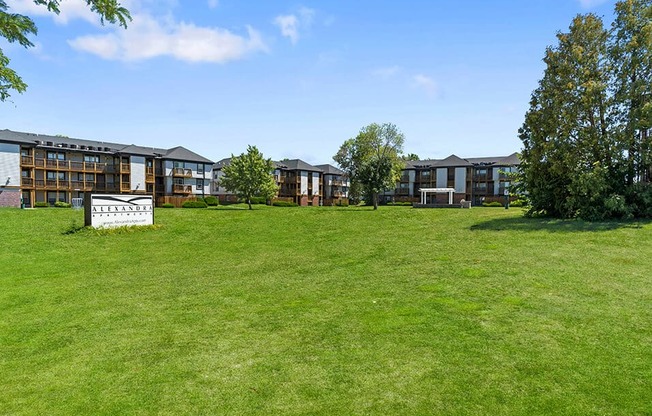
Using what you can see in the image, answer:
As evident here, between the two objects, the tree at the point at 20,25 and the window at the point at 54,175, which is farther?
the window at the point at 54,175

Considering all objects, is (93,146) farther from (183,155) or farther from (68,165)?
(183,155)

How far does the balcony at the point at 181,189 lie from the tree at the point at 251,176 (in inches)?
793

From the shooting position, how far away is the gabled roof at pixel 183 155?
62275 mm

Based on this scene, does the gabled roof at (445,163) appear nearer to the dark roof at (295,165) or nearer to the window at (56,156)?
the dark roof at (295,165)

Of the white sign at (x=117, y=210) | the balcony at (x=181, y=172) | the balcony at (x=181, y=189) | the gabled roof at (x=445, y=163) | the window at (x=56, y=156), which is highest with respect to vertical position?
the gabled roof at (x=445, y=163)

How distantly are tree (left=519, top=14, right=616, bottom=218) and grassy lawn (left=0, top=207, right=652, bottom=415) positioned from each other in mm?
7841

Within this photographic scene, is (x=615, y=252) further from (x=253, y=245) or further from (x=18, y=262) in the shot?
(x=18, y=262)

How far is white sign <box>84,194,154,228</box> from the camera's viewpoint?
2161 cm

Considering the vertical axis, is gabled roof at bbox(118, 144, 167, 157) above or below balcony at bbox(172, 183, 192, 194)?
above

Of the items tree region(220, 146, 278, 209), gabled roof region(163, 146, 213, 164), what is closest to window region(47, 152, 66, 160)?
gabled roof region(163, 146, 213, 164)

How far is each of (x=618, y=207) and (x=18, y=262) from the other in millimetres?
25417

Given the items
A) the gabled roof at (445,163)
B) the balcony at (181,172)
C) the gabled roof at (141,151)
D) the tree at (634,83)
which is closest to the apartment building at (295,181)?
the balcony at (181,172)

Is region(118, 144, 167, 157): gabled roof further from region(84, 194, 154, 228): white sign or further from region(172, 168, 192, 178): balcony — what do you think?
region(84, 194, 154, 228): white sign

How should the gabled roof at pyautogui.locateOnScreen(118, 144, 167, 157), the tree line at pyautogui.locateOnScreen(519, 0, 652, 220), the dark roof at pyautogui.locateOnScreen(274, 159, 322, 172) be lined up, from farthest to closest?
the dark roof at pyautogui.locateOnScreen(274, 159, 322, 172)
the gabled roof at pyautogui.locateOnScreen(118, 144, 167, 157)
the tree line at pyautogui.locateOnScreen(519, 0, 652, 220)
